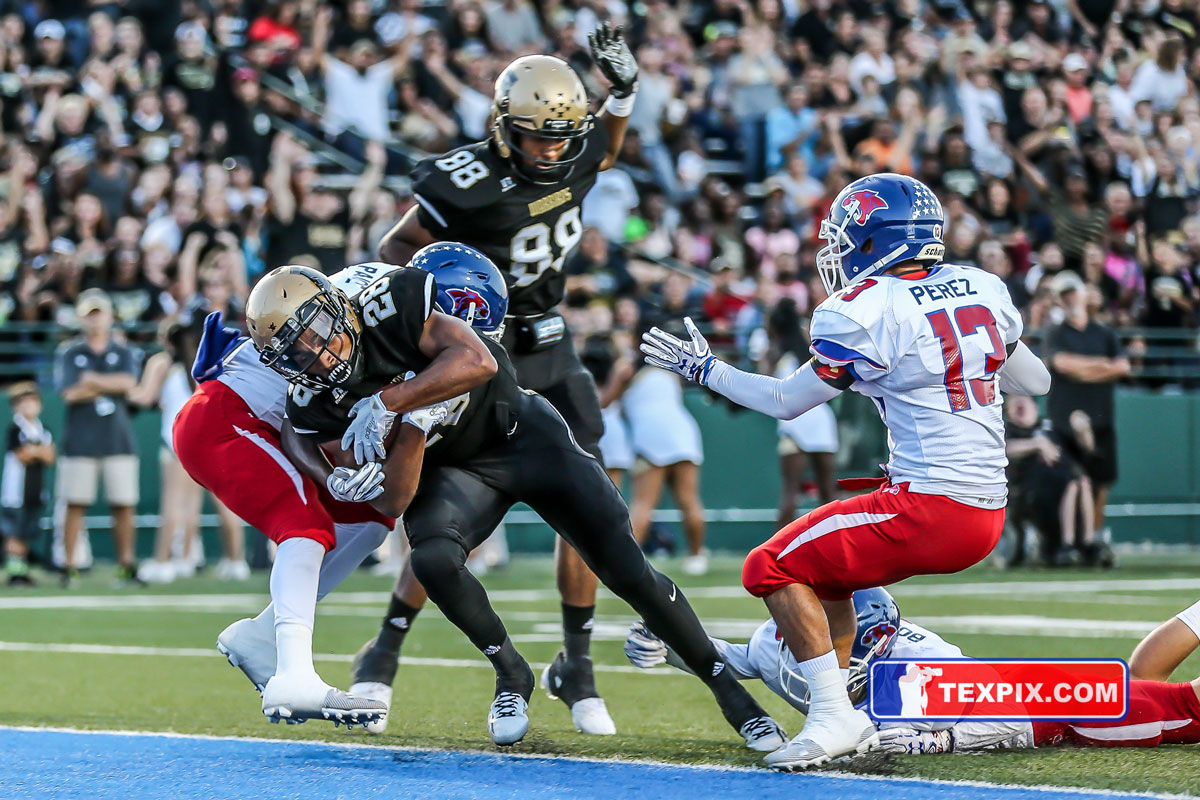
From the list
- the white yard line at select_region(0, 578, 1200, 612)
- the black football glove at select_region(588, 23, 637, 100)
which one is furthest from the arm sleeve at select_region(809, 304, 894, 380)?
the white yard line at select_region(0, 578, 1200, 612)

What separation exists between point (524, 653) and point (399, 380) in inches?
108

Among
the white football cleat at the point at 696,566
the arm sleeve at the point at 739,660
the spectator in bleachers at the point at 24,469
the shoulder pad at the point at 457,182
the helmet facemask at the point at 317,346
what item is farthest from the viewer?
the spectator in bleachers at the point at 24,469

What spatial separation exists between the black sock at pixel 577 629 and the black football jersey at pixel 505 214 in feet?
3.50

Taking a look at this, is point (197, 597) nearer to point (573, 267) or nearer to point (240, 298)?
point (240, 298)

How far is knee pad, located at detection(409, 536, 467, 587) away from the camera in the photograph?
4.77 meters

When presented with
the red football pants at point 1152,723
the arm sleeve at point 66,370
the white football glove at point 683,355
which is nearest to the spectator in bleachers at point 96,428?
the arm sleeve at point 66,370

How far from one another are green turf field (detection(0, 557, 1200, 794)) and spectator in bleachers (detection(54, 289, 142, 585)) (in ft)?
1.50

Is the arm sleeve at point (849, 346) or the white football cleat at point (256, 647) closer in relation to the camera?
the arm sleeve at point (849, 346)

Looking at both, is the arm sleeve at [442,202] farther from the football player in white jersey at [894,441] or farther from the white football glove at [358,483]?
the football player in white jersey at [894,441]

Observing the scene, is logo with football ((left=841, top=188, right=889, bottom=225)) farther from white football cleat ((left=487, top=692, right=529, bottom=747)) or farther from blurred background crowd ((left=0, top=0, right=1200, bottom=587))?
blurred background crowd ((left=0, top=0, right=1200, bottom=587))

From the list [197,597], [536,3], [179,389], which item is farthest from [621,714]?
[536,3]

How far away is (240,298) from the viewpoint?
41.2 feet

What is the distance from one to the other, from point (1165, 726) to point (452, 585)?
203cm

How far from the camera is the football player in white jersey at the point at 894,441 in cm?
443
